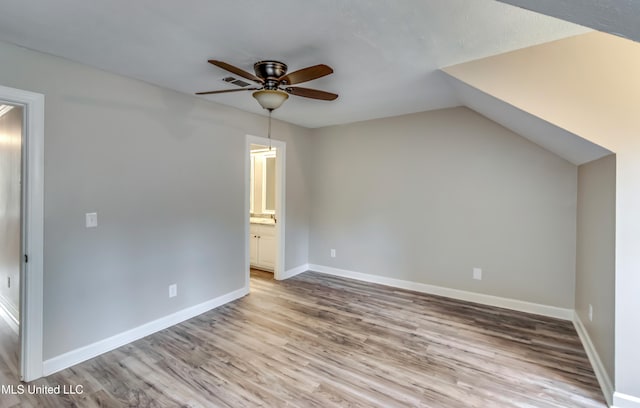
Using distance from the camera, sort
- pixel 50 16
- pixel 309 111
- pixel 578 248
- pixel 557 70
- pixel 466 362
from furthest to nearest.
A: pixel 309 111, pixel 578 248, pixel 466 362, pixel 557 70, pixel 50 16

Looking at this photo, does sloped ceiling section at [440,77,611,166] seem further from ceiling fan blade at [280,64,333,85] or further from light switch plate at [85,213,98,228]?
light switch plate at [85,213,98,228]

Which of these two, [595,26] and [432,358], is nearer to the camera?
[595,26]

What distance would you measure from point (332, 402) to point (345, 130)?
11.9 feet

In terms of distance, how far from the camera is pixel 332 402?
1938 mm

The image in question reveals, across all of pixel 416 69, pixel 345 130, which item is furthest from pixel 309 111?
pixel 416 69

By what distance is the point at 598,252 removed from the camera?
2248 mm

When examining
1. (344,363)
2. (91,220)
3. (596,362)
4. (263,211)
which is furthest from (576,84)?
(263,211)

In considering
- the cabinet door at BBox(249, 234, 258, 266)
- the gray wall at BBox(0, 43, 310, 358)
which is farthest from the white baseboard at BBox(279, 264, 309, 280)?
the gray wall at BBox(0, 43, 310, 358)

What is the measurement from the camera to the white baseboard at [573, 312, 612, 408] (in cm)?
194

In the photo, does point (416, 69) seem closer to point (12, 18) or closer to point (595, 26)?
point (595, 26)

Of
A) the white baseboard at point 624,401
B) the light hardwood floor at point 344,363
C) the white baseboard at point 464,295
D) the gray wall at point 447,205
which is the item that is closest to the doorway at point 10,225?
the light hardwood floor at point 344,363

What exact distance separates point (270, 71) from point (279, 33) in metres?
0.32

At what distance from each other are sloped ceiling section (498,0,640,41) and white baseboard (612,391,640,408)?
7.37 ft

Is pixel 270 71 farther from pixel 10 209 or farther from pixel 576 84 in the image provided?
pixel 10 209
